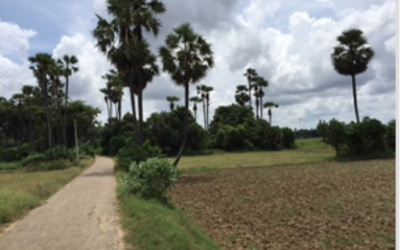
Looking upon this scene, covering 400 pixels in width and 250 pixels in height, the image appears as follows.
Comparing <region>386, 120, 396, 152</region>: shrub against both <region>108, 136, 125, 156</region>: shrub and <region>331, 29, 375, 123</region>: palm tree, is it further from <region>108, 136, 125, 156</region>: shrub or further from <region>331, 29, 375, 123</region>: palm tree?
<region>108, 136, 125, 156</region>: shrub

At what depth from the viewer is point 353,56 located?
132ft

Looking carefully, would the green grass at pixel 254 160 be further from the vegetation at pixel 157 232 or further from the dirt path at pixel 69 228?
the vegetation at pixel 157 232

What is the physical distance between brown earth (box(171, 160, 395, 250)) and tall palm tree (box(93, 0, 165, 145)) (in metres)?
12.2

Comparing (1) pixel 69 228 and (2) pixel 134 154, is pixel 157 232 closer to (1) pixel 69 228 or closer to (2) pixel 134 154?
(1) pixel 69 228

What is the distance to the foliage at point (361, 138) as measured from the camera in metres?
37.0

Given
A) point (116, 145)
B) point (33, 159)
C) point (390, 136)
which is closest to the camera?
point (390, 136)

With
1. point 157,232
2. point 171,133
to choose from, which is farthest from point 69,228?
point 171,133

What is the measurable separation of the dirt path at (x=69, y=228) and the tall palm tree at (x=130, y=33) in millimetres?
15987

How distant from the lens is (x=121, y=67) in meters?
30.5

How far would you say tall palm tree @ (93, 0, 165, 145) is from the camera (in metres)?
29.4

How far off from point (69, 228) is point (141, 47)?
21216 mm

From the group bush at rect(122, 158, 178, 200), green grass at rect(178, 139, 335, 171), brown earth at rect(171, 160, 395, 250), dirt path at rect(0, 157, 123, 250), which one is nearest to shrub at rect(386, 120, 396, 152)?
green grass at rect(178, 139, 335, 171)

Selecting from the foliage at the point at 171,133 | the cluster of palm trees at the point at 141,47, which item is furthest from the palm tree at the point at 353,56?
the foliage at the point at 171,133

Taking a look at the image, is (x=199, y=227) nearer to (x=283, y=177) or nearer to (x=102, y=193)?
(x=102, y=193)
